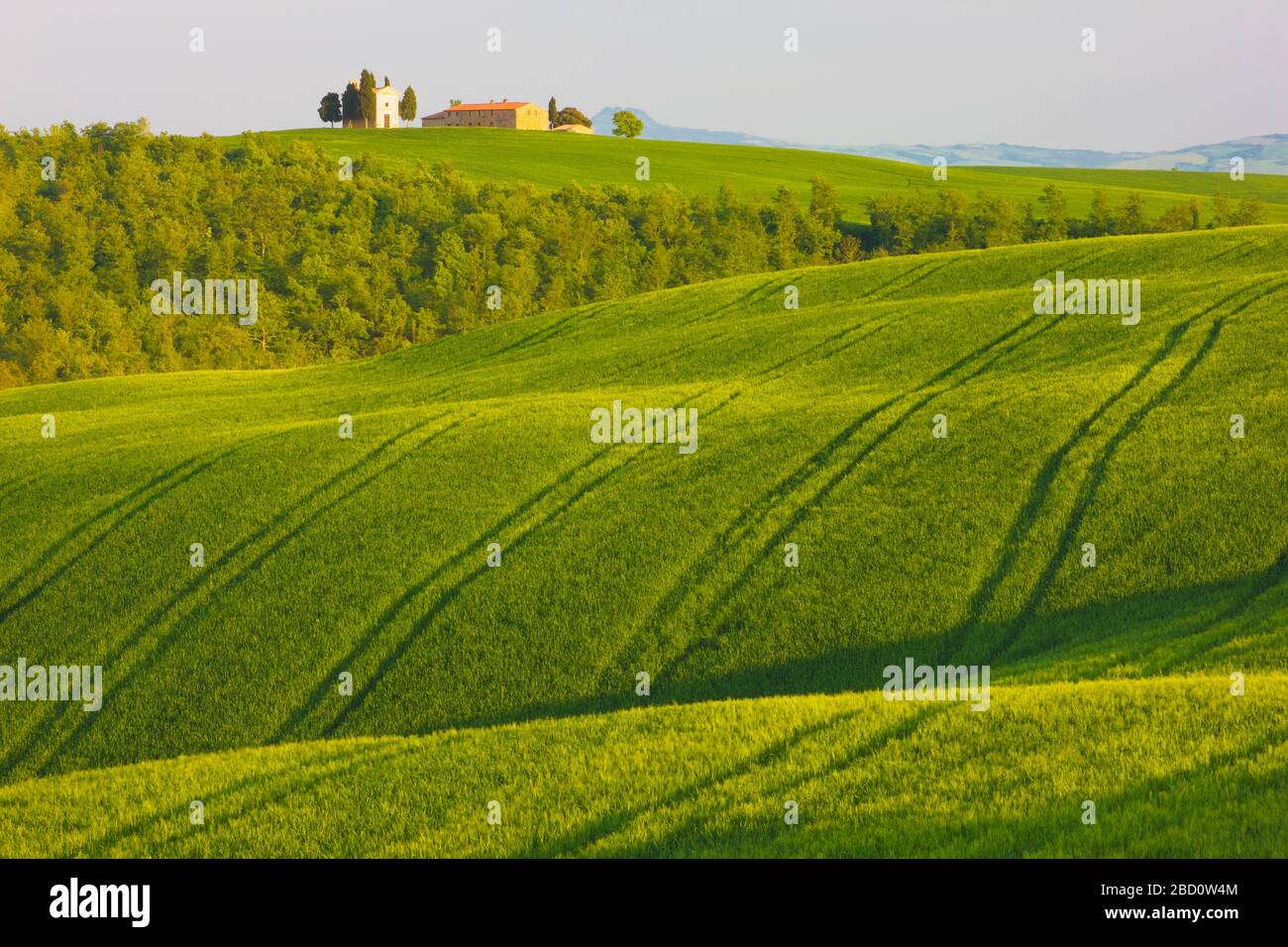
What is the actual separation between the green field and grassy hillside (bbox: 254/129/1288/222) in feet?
299

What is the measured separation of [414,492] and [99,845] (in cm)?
1745

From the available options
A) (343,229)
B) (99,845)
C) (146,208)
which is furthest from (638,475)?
(146,208)

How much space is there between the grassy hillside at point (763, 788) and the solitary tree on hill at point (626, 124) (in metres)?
176

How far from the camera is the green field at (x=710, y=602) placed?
1172 centimetres

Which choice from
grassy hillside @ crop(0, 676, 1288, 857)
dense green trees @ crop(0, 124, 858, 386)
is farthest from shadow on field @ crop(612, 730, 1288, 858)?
dense green trees @ crop(0, 124, 858, 386)

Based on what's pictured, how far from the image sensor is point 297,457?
32.9 metres

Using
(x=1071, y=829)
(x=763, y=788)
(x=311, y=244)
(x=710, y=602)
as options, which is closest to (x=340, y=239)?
(x=311, y=244)

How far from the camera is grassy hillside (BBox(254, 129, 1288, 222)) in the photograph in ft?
443

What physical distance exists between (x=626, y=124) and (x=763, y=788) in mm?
181146

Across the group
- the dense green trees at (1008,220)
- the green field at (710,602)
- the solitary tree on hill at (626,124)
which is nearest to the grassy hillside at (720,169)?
the solitary tree on hill at (626,124)

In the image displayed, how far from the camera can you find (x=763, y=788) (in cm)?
1198

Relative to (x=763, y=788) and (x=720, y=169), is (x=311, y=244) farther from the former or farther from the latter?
(x=763, y=788)

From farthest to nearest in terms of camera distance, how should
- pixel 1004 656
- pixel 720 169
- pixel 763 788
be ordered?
pixel 720 169 < pixel 1004 656 < pixel 763 788
